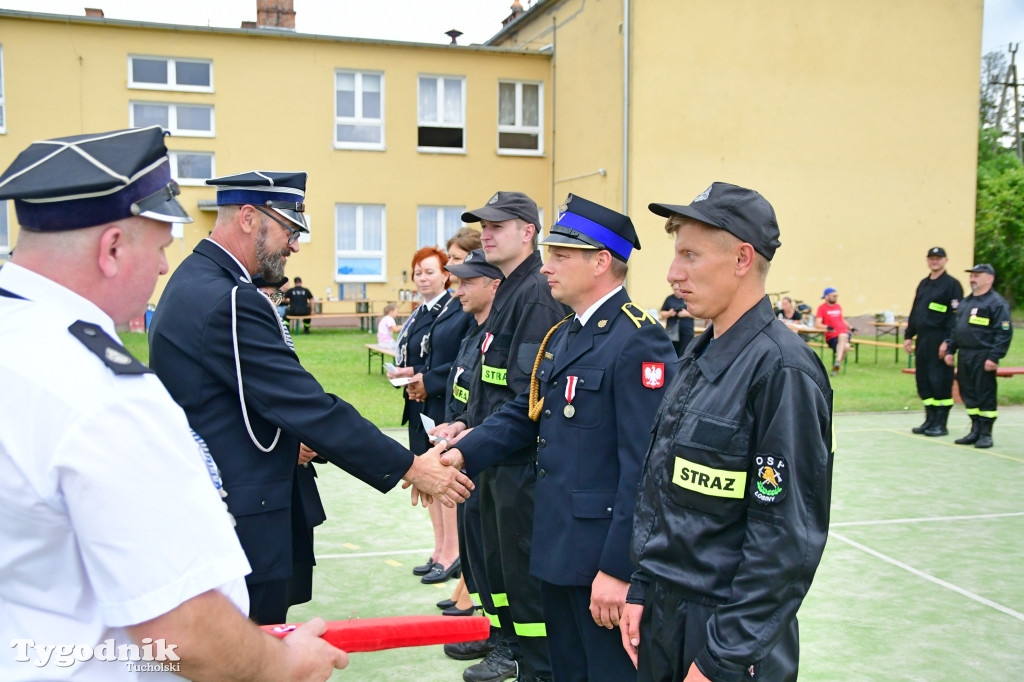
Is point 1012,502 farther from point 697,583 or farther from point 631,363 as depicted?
point 697,583

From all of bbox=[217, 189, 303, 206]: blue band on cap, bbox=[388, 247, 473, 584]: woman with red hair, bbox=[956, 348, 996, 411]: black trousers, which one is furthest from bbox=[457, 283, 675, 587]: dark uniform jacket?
bbox=[956, 348, 996, 411]: black trousers

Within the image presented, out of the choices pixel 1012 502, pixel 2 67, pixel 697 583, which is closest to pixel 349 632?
pixel 697 583

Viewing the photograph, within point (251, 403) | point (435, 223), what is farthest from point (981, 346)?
point (435, 223)

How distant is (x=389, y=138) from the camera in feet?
83.4

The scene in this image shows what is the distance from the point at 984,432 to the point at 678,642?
9.29m

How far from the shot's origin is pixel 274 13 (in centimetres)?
2853

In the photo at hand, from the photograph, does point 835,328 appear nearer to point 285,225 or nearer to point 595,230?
point 595,230

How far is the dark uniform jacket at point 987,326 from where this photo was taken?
10.1 meters

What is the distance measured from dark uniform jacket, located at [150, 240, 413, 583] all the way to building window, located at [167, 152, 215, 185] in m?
22.6

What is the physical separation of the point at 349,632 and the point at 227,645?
73 centimetres

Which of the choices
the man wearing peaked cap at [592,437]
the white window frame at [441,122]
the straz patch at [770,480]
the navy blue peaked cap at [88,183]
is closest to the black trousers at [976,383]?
the man wearing peaked cap at [592,437]

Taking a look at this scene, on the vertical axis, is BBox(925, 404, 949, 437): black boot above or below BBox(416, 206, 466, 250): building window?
below

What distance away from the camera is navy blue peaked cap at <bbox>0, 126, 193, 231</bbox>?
1.42m

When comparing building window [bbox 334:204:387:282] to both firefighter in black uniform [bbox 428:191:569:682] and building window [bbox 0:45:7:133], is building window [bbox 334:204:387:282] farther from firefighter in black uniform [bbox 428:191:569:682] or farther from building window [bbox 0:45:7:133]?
firefighter in black uniform [bbox 428:191:569:682]
